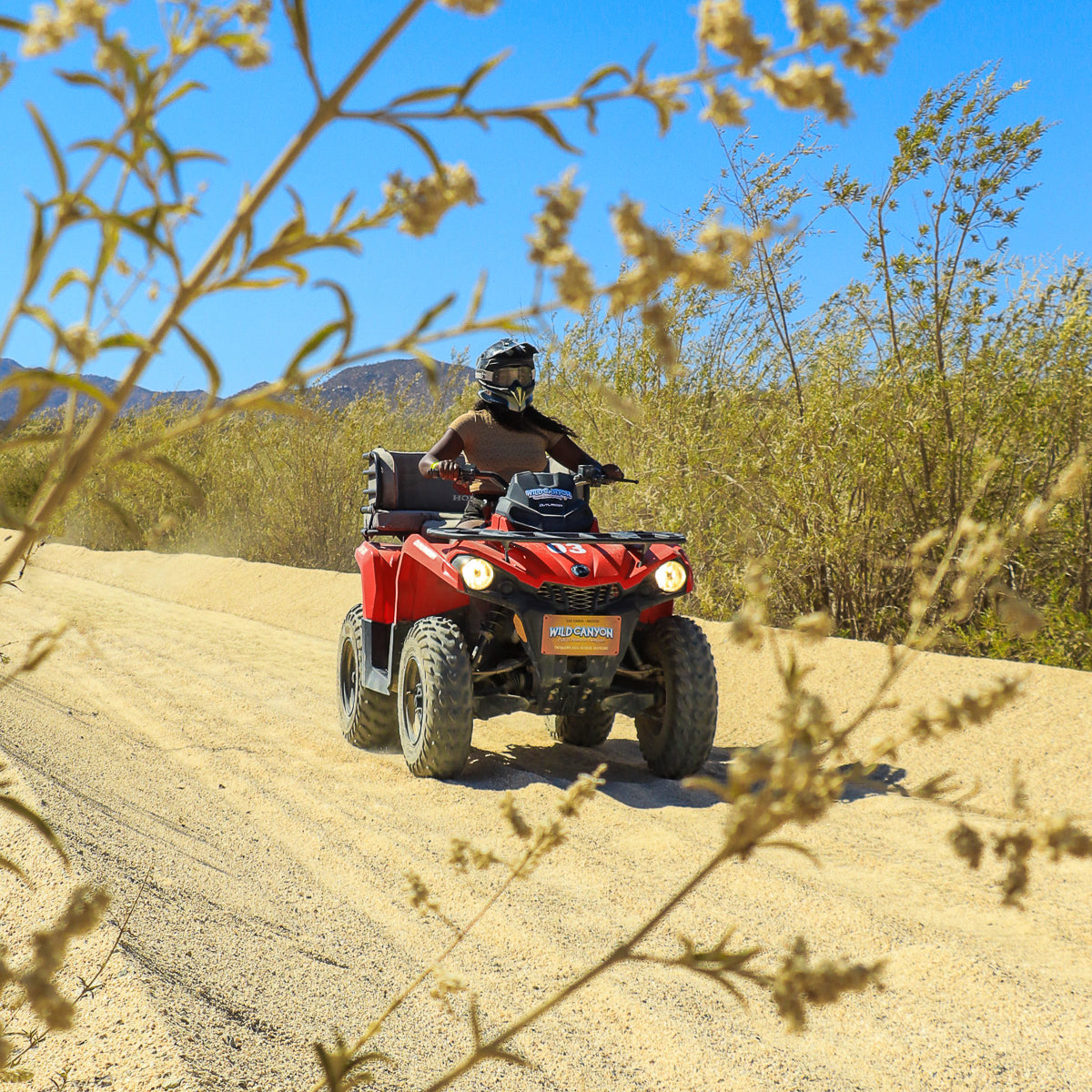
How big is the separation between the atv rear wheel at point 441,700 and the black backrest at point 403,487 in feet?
3.60

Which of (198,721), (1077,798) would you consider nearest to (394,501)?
(198,721)

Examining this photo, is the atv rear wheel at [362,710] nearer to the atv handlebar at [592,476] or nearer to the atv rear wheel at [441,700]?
the atv rear wheel at [441,700]

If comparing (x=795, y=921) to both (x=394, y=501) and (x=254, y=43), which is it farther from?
(x=394, y=501)

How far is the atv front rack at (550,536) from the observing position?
4.19 meters

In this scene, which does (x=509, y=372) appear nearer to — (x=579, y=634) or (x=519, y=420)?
(x=519, y=420)

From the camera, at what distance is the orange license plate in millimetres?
→ 4102

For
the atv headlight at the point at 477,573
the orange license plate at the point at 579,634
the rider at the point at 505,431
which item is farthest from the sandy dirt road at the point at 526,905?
the rider at the point at 505,431

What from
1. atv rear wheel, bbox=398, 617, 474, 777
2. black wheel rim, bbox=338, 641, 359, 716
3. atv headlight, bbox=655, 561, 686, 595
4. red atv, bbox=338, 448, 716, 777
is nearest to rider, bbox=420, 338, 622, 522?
red atv, bbox=338, 448, 716, 777

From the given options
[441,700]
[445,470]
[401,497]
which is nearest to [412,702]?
[441,700]

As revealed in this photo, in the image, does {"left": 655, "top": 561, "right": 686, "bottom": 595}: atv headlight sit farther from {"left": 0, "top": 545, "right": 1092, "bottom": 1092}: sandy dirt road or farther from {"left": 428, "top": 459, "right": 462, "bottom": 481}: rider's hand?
{"left": 428, "top": 459, "right": 462, "bottom": 481}: rider's hand

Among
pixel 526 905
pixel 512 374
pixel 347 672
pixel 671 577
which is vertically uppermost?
pixel 512 374

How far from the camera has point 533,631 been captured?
4.14 metres

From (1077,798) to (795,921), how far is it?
88.7 inches

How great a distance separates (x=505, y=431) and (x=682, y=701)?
152 cm
